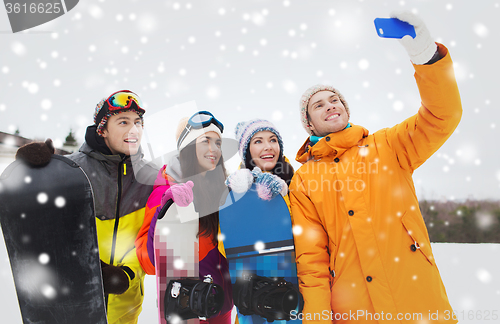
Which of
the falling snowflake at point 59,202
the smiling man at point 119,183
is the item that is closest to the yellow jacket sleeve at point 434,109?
the smiling man at point 119,183

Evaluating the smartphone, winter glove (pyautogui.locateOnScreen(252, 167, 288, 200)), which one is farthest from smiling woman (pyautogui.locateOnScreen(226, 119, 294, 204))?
the smartphone

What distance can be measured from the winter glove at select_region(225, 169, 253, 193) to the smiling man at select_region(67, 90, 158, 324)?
2.66 feet

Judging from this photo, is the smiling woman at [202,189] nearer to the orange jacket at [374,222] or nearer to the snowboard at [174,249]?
the snowboard at [174,249]

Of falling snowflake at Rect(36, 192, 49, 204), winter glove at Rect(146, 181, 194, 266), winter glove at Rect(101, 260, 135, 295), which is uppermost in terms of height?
falling snowflake at Rect(36, 192, 49, 204)

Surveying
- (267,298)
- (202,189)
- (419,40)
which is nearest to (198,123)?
(202,189)

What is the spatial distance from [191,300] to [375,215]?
118 centimetres

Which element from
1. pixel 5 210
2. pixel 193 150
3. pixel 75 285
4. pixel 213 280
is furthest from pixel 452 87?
pixel 5 210

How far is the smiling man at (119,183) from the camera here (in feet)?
6.13

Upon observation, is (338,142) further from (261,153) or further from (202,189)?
(202,189)

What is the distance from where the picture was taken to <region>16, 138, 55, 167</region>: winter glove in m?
1.56

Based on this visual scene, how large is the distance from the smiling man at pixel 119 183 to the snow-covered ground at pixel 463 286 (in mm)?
1117

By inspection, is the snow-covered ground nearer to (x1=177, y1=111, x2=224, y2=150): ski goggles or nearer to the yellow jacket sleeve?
(x1=177, y1=111, x2=224, y2=150): ski goggles

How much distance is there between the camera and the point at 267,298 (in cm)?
142

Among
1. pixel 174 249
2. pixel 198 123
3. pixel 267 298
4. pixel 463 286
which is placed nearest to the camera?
pixel 267 298
